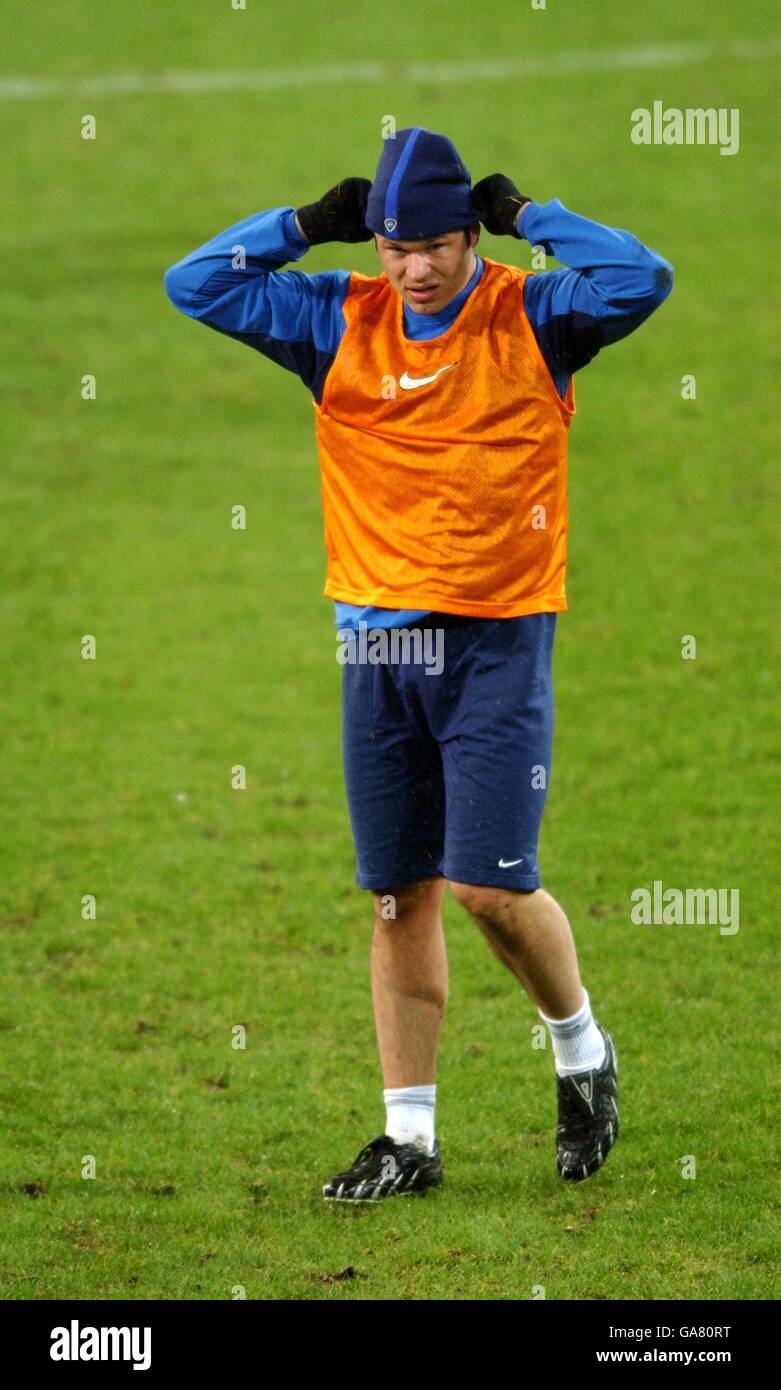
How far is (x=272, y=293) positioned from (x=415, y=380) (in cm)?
54

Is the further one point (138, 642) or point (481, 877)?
point (138, 642)

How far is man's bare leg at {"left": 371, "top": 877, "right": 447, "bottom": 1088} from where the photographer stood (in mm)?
5805

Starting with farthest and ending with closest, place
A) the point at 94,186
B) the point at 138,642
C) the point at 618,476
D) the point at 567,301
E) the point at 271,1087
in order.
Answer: the point at 94,186, the point at 618,476, the point at 138,642, the point at 271,1087, the point at 567,301

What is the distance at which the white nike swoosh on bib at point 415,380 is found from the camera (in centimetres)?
532

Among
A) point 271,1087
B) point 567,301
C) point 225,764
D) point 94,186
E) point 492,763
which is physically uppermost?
point 94,186

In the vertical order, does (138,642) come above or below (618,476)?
below

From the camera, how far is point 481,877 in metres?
5.38

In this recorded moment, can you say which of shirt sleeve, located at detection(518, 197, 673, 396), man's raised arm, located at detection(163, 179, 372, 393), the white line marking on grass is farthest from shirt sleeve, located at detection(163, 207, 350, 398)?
the white line marking on grass

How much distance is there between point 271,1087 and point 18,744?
3.93 m

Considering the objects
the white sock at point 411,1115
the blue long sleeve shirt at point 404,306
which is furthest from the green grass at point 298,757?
the blue long sleeve shirt at point 404,306

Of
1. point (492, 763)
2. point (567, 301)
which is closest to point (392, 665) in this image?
point (492, 763)

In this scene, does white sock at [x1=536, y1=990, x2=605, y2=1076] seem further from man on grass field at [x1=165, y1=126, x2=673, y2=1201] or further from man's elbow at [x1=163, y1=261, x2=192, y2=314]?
man's elbow at [x1=163, y1=261, x2=192, y2=314]

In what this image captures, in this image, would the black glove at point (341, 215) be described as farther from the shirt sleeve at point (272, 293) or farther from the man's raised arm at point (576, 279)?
the man's raised arm at point (576, 279)

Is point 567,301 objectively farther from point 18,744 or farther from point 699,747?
point 18,744
